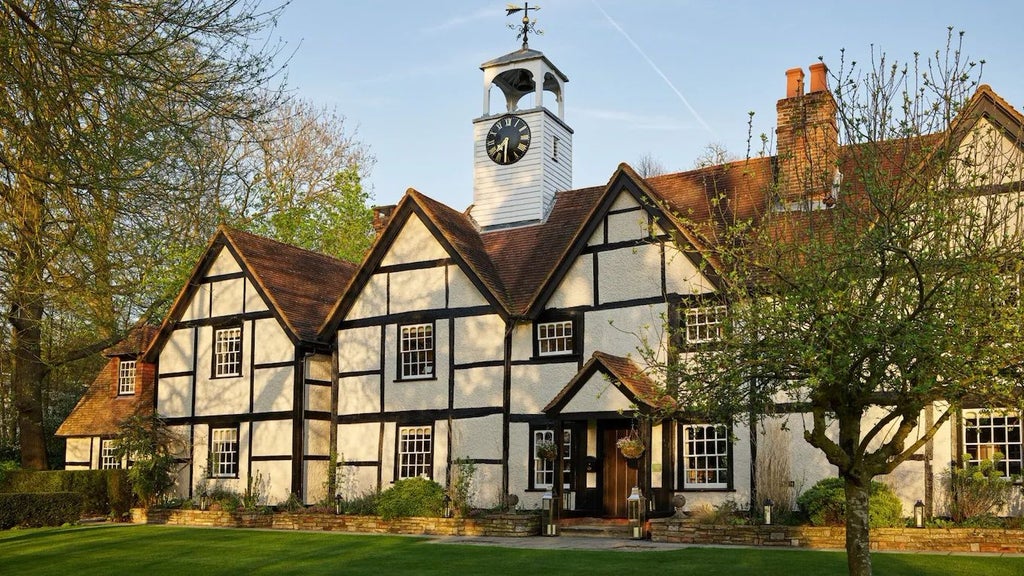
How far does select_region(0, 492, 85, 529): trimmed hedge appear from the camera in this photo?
83.1ft

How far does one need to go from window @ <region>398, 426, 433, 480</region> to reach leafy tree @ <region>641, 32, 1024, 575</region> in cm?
1373

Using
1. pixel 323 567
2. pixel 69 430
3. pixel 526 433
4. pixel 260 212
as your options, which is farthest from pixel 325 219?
pixel 323 567

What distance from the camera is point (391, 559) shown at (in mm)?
17906

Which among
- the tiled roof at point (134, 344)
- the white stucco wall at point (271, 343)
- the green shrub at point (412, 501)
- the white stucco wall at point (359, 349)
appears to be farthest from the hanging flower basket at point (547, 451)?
the tiled roof at point (134, 344)

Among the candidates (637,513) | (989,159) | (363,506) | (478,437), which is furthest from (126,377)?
(989,159)

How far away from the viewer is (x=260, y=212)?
39562mm

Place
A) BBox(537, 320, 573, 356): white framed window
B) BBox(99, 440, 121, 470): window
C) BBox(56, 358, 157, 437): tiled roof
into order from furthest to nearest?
BBox(99, 440, 121, 470): window
BBox(56, 358, 157, 437): tiled roof
BBox(537, 320, 573, 356): white framed window

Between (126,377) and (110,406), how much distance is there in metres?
1.01

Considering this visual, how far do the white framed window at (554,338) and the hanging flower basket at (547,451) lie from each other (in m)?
2.17

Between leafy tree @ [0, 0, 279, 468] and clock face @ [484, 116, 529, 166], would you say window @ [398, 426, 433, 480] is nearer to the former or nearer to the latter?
clock face @ [484, 116, 529, 166]

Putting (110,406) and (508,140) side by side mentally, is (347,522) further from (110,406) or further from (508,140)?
(110,406)

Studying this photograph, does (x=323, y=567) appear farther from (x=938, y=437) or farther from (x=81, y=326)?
(x=938, y=437)

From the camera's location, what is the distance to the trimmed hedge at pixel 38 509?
83.1 feet

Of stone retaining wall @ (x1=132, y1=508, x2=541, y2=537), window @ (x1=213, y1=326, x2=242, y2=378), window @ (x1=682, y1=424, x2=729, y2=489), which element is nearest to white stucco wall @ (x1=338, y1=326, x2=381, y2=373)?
window @ (x1=213, y1=326, x2=242, y2=378)
